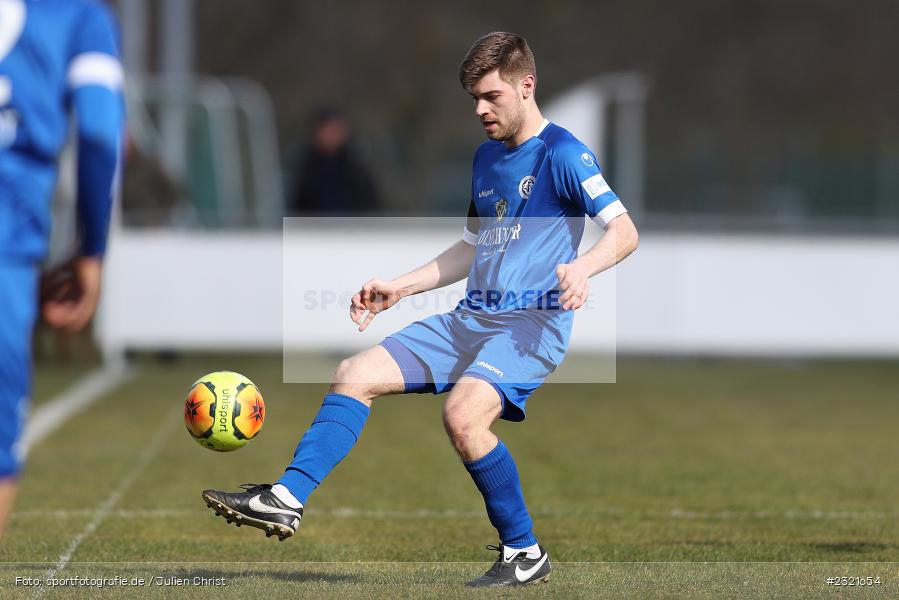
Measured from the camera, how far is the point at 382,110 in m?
35.7

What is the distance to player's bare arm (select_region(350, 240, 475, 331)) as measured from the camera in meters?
5.94

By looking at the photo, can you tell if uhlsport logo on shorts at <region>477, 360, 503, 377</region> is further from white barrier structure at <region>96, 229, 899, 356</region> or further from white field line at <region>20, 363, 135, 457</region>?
white barrier structure at <region>96, 229, 899, 356</region>

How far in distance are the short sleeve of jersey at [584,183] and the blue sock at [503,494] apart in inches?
36.1

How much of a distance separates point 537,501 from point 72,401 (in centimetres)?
656

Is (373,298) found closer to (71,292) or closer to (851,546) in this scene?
(71,292)

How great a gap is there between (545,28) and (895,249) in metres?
19.5

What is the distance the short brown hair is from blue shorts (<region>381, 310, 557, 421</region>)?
87 centimetres

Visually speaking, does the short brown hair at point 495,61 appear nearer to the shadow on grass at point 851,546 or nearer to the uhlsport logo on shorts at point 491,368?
the uhlsport logo on shorts at point 491,368

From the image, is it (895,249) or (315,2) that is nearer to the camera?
(895,249)

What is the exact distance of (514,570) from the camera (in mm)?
5879

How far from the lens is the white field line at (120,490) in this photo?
6461mm

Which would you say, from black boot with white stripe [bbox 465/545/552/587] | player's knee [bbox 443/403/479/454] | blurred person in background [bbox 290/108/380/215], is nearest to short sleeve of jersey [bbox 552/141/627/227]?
player's knee [bbox 443/403/479/454]

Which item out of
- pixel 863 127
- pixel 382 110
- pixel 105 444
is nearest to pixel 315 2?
pixel 382 110

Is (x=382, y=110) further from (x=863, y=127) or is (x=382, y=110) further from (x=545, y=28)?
(x=863, y=127)
